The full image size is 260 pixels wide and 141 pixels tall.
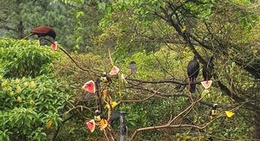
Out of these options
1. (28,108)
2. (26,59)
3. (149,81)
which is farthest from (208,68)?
(26,59)

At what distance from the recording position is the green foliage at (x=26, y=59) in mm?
4453

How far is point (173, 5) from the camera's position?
145 inches

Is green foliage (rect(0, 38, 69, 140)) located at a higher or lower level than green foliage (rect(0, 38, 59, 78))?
lower

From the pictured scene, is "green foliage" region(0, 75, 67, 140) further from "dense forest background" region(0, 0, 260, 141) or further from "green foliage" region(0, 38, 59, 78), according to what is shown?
"green foliage" region(0, 38, 59, 78)

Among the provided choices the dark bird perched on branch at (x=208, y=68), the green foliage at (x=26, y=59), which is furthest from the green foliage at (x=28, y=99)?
the dark bird perched on branch at (x=208, y=68)

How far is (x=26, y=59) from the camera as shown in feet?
14.7

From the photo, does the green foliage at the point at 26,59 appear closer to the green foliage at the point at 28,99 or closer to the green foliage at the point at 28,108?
the green foliage at the point at 28,99

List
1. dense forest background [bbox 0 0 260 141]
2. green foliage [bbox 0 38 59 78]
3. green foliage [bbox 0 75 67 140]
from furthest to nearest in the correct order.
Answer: green foliage [bbox 0 38 59 78] → green foliage [bbox 0 75 67 140] → dense forest background [bbox 0 0 260 141]

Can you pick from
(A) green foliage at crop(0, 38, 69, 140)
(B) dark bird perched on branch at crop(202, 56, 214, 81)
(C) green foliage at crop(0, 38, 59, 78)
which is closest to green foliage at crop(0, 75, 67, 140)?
(A) green foliage at crop(0, 38, 69, 140)

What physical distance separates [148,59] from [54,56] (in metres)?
3.01

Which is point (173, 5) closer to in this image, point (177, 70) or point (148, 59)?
point (177, 70)

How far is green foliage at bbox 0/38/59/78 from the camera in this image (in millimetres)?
4453

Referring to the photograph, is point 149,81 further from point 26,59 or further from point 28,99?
point 26,59

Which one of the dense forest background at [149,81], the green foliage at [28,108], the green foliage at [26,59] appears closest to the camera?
the dense forest background at [149,81]
